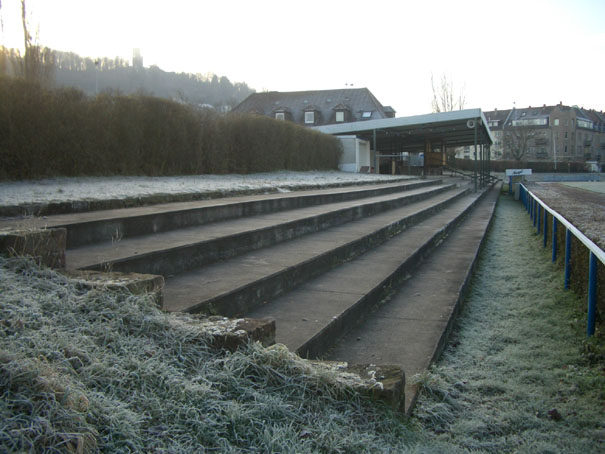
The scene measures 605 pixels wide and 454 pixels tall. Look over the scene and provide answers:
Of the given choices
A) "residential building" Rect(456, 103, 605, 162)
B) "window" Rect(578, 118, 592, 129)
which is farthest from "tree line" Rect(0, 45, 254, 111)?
"window" Rect(578, 118, 592, 129)

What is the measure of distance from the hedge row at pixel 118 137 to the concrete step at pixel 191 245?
4.64 metres

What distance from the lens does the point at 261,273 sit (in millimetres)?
3643

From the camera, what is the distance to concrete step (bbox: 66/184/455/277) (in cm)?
321

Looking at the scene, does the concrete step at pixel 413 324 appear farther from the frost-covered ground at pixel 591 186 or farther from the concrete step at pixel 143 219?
the frost-covered ground at pixel 591 186

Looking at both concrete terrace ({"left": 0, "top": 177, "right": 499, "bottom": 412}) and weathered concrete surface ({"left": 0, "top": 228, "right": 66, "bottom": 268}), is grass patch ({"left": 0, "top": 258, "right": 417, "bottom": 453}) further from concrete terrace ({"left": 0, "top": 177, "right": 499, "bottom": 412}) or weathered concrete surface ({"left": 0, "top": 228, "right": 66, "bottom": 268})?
concrete terrace ({"left": 0, "top": 177, "right": 499, "bottom": 412})

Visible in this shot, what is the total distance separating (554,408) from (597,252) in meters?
1.31

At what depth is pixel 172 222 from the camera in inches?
189

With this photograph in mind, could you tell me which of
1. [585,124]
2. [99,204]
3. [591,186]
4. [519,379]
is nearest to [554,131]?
[585,124]

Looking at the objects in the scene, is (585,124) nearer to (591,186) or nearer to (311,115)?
(311,115)

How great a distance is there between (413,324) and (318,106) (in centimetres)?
4742

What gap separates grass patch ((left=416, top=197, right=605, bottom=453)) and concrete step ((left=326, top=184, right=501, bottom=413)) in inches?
5.4

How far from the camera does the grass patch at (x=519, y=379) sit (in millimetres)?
2277

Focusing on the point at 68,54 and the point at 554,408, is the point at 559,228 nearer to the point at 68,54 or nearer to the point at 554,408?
the point at 554,408

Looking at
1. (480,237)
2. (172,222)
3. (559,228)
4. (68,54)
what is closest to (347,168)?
(480,237)
